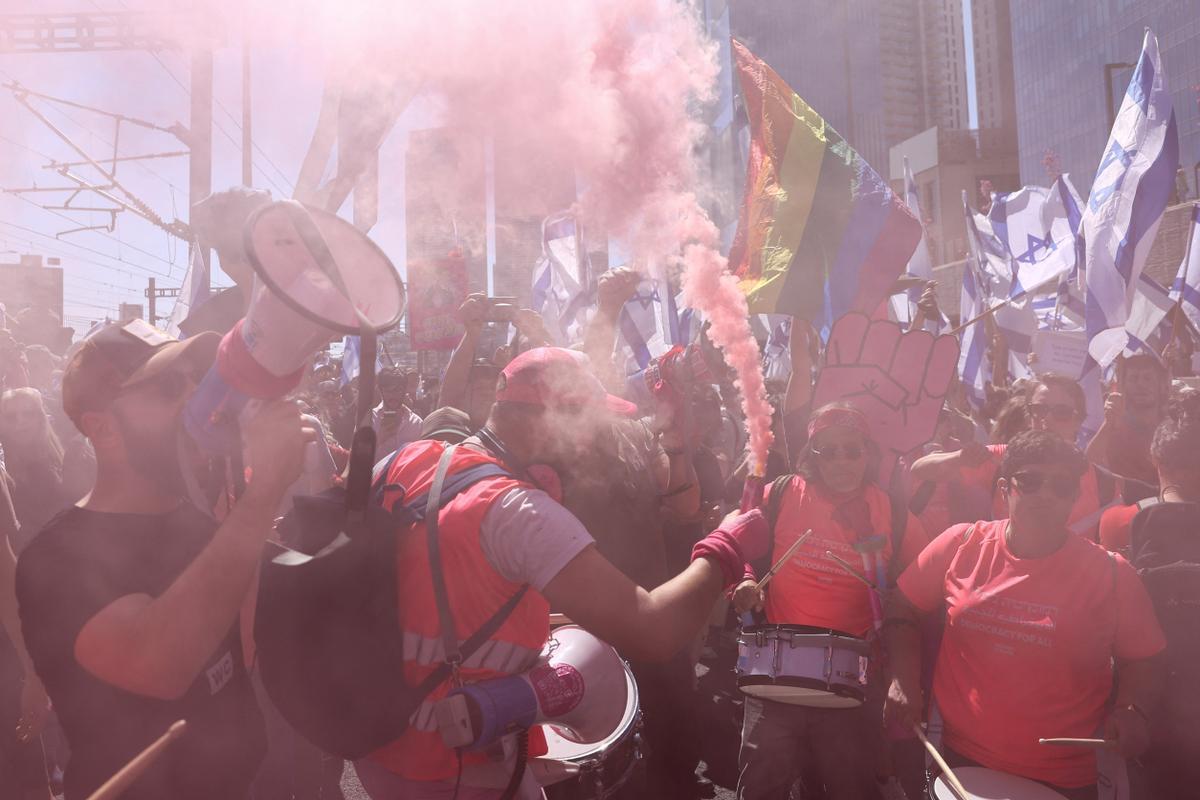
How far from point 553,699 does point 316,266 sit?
1.30 m

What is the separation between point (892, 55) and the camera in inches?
4026

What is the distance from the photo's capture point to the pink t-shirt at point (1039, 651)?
300 centimetres

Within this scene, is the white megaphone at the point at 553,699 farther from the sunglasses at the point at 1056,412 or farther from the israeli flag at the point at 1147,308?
the israeli flag at the point at 1147,308

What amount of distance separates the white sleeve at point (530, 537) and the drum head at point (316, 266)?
0.62 m

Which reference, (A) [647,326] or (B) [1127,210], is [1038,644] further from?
(A) [647,326]

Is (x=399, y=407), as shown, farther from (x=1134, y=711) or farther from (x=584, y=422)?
(x=1134, y=711)

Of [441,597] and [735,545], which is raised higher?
[735,545]

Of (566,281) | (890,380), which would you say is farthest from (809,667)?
(566,281)

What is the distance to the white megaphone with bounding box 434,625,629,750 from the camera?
2.15 meters

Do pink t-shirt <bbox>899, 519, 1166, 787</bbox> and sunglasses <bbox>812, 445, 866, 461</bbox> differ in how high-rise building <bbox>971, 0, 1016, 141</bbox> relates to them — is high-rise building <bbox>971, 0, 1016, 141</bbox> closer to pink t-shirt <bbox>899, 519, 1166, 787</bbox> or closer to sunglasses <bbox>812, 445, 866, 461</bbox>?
sunglasses <bbox>812, 445, 866, 461</bbox>

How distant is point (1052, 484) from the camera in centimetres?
322

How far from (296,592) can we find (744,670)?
2215mm

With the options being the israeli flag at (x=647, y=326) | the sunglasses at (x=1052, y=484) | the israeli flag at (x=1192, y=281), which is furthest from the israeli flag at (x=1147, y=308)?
the sunglasses at (x=1052, y=484)

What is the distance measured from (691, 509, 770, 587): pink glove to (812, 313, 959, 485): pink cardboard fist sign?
1.76 m
